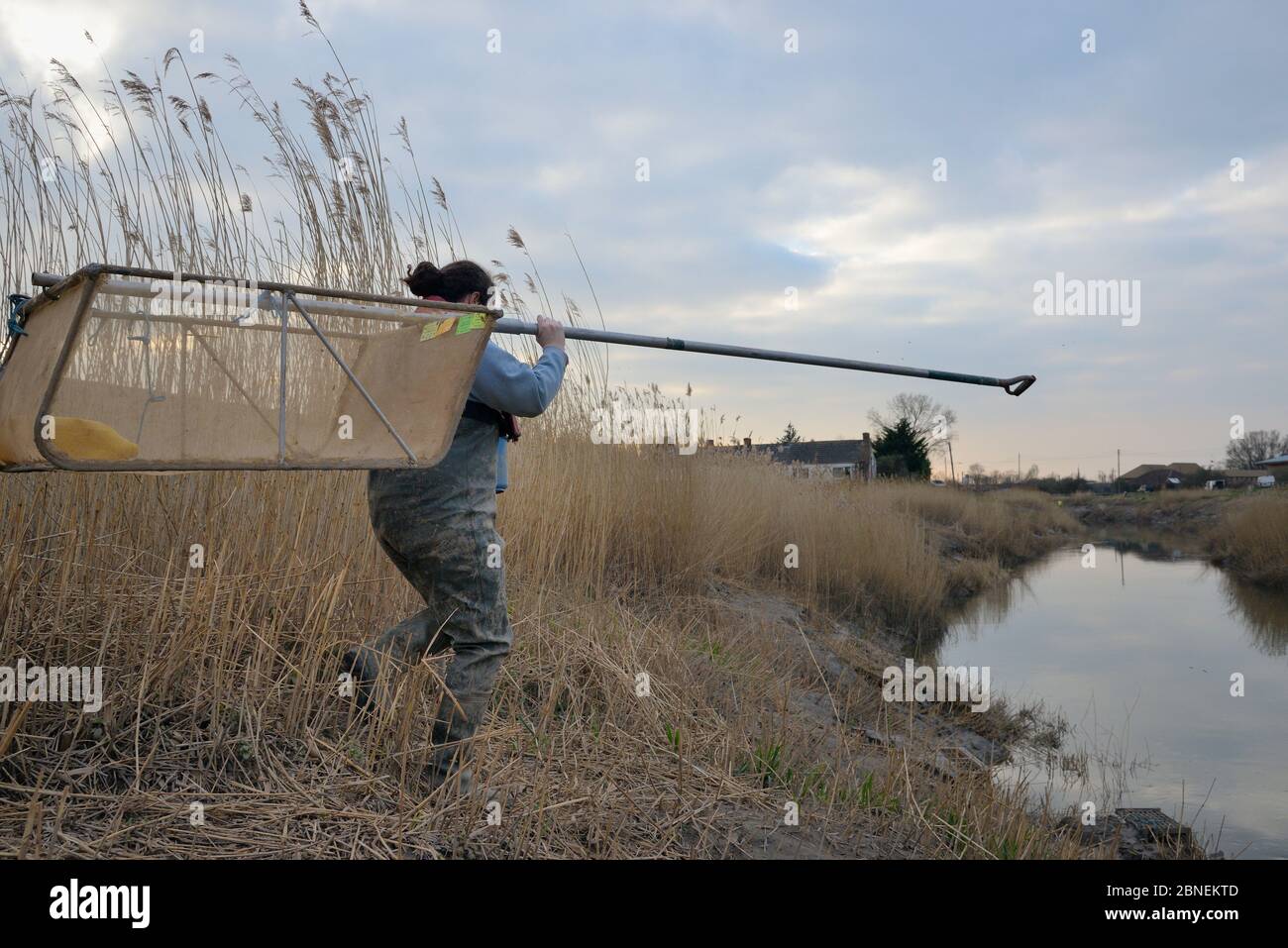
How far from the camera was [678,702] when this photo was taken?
468 centimetres

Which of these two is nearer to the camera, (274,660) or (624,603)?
(274,660)

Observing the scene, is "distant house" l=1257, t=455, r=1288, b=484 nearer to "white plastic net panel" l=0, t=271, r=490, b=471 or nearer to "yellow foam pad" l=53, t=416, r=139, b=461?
"white plastic net panel" l=0, t=271, r=490, b=471

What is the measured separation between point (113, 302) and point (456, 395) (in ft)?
3.08

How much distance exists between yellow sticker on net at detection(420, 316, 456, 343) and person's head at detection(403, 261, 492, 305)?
39cm

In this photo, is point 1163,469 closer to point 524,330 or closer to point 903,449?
point 903,449

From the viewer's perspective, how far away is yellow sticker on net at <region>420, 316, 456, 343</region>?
271cm

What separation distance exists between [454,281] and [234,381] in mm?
823

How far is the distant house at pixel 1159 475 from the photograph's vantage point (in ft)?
155

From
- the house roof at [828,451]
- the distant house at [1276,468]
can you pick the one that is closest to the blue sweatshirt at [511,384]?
the distant house at [1276,468]

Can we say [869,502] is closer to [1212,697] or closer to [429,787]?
[1212,697]

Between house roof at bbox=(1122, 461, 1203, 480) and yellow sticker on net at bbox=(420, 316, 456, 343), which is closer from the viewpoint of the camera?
yellow sticker on net at bbox=(420, 316, 456, 343)

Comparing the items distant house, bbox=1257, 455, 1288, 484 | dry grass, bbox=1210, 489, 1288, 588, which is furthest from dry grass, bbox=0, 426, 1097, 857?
distant house, bbox=1257, 455, 1288, 484

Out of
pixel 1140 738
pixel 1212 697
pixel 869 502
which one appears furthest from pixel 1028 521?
pixel 1140 738

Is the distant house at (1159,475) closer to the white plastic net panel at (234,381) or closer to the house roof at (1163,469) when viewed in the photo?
the house roof at (1163,469)
